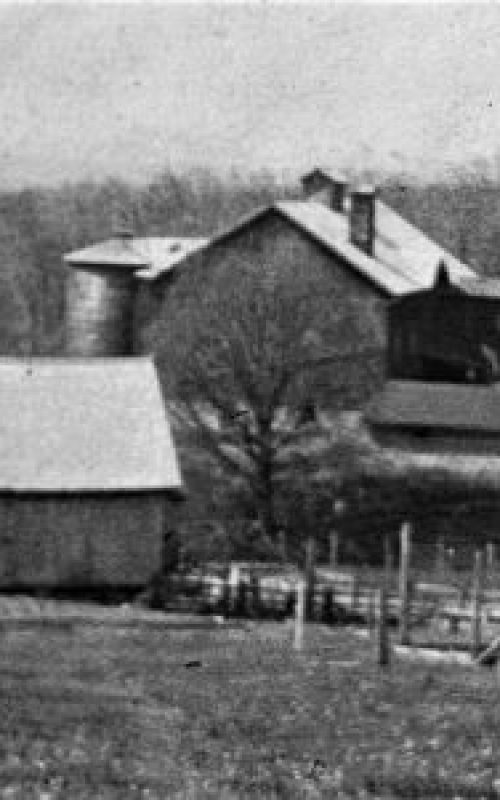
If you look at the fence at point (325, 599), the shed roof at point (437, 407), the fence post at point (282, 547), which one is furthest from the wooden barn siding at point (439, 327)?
the fence at point (325, 599)

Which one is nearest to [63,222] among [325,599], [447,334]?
[447,334]

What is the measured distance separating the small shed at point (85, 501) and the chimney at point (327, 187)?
35569mm

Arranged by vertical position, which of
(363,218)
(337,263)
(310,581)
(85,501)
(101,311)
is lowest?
(310,581)

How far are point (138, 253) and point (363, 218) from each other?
1398 centimetres

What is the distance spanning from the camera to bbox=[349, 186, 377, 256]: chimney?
2844 inches

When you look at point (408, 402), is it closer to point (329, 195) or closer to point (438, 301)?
point (438, 301)

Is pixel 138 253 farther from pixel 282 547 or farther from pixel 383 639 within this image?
pixel 383 639

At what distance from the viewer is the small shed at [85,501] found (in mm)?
41000

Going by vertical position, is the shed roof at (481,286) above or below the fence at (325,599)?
above

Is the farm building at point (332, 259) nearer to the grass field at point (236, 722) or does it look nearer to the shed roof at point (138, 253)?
the shed roof at point (138, 253)

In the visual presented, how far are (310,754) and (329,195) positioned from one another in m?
61.5

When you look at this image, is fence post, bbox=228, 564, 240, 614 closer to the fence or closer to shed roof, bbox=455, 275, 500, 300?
the fence

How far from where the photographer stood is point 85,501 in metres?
41.1

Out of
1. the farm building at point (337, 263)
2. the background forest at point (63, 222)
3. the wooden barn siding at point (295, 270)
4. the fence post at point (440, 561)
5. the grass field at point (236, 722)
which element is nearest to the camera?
the grass field at point (236, 722)
